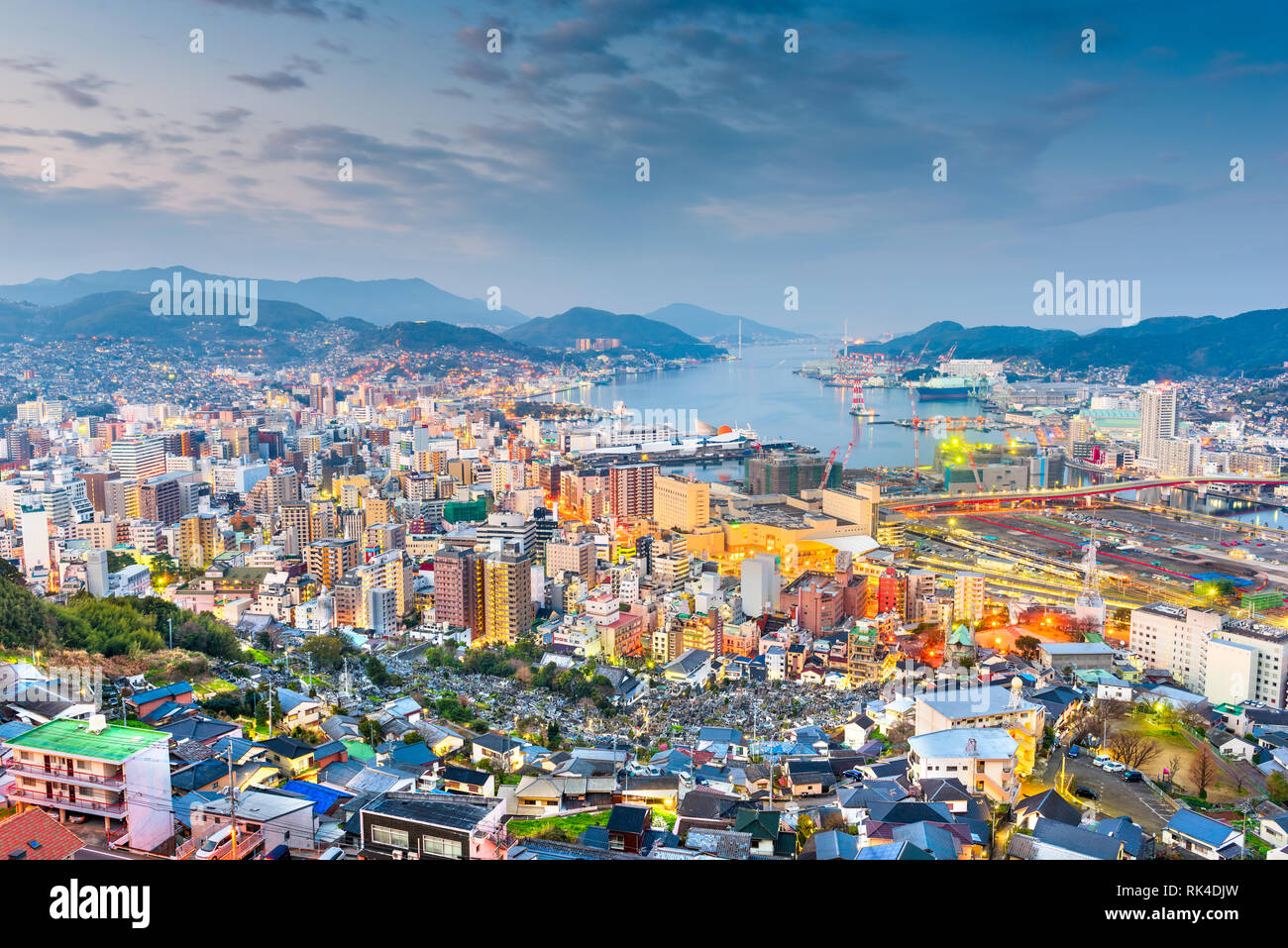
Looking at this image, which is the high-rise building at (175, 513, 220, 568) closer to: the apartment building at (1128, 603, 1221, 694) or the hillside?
the apartment building at (1128, 603, 1221, 694)

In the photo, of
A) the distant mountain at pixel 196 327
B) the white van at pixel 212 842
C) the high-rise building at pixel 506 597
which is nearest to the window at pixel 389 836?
the white van at pixel 212 842

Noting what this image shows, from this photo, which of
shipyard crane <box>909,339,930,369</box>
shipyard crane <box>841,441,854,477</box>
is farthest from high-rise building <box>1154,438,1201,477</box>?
shipyard crane <box>909,339,930,369</box>

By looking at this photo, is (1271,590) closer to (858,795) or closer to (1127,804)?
(1127,804)

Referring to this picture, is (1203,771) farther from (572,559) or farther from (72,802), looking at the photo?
(572,559)

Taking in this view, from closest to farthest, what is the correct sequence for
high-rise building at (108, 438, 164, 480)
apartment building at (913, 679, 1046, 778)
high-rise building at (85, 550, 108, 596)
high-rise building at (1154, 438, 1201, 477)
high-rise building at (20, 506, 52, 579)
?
apartment building at (913, 679, 1046, 778) < high-rise building at (85, 550, 108, 596) < high-rise building at (20, 506, 52, 579) < high-rise building at (108, 438, 164, 480) < high-rise building at (1154, 438, 1201, 477)

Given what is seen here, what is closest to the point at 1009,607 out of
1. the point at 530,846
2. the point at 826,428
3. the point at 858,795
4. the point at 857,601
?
the point at 857,601

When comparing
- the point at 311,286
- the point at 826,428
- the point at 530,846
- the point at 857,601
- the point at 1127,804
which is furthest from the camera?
the point at 826,428

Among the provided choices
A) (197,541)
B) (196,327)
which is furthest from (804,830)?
(196,327)
